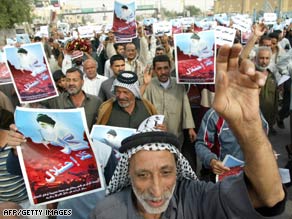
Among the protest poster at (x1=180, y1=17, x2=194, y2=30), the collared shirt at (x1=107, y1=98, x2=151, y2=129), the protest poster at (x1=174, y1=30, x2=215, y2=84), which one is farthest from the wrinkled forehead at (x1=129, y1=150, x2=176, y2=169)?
the protest poster at (x1=180, y1=17, x2=194, y2=30)

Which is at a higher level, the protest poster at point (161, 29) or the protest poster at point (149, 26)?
the protest poster at point (161, 29)

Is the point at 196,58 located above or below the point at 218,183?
below

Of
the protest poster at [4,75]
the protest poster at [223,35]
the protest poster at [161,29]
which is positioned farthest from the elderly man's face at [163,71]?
the protest poster at [161,29]

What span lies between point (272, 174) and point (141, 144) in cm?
62

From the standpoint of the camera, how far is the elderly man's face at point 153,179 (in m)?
1.73

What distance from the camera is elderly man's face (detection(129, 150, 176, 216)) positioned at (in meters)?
1.73

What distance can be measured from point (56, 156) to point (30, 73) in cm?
212

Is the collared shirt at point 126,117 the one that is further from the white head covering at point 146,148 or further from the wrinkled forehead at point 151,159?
the wrinkled forehead at point 151,159

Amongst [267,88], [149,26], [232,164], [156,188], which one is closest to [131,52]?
[267,88]

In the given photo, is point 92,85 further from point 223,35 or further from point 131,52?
point 223,35

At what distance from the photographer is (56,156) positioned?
2.32 meters

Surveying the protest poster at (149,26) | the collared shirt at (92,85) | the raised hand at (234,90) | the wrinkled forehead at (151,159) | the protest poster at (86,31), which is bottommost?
the protest poster at (149,26)

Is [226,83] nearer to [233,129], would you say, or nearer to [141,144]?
[233,129]

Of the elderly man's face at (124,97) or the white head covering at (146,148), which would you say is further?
the elderly man's face at (124,97)
